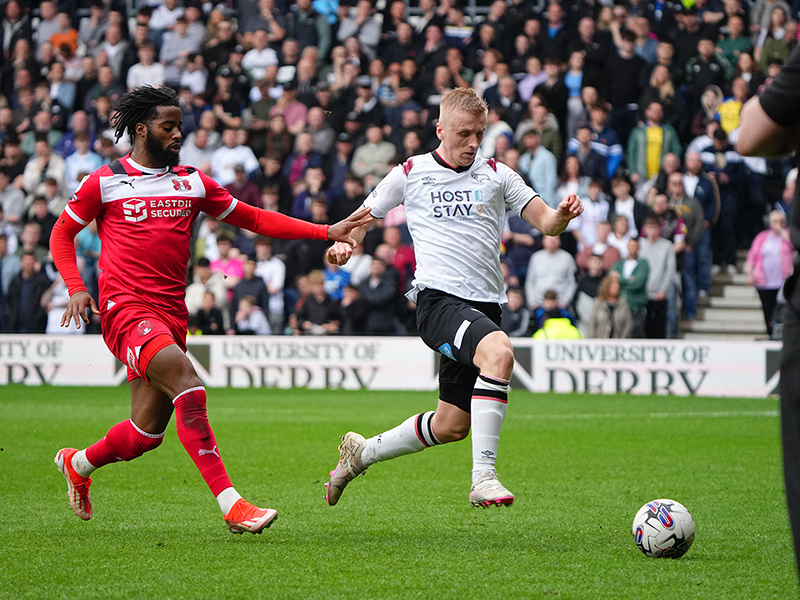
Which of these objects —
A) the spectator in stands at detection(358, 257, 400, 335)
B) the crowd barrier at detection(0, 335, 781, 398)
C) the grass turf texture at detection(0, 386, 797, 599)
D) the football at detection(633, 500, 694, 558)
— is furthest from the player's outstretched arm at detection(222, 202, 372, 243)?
the spectator in stands at detection(358, 257, 400, 335)

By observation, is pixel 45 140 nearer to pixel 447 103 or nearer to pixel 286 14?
pixel 286 14

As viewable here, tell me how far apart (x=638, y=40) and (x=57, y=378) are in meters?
10.8

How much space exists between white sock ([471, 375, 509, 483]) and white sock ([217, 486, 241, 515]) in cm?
128

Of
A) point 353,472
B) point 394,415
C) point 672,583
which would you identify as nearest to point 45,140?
point 394,415

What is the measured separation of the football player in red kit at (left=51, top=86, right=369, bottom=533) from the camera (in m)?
5.83

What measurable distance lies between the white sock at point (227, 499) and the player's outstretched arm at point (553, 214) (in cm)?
220

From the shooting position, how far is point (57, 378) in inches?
666

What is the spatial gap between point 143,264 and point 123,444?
3.35 ft

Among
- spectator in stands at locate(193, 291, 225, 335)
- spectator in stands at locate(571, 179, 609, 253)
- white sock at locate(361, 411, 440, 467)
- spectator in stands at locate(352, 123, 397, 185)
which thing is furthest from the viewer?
spectator in stands at locate(352, 123, 397, 185)

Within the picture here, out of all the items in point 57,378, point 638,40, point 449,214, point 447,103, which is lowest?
point 57,378

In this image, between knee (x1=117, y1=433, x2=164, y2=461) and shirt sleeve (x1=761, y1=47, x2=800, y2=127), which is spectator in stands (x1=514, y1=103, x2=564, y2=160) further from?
shirt sleeve (x1=761, y1=47, x2=800, y2=127)

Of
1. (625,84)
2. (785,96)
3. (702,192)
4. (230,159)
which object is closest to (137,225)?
(785,96)

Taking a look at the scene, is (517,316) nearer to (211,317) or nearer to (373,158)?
(373,158)

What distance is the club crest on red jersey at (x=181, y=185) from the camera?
6.20m
